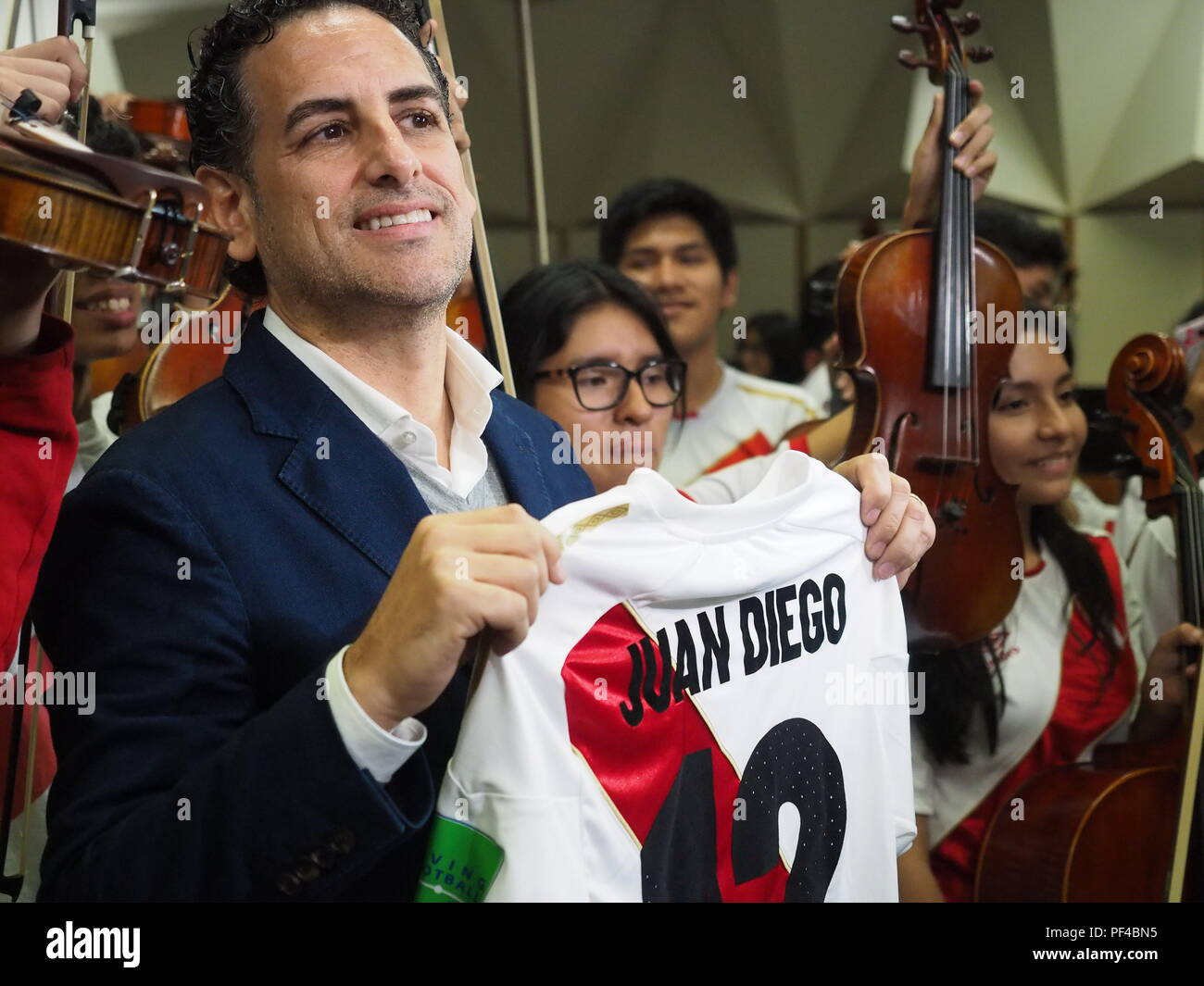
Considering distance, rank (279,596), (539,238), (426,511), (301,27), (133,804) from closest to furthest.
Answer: (133,804), (279,596), (426,511), (301,27), (539,238)

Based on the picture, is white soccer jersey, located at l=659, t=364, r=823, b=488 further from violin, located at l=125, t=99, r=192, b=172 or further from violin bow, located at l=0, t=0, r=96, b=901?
violin bow, located at l=0, t=0, r=96, b=901

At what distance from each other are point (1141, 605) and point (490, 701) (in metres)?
1.88

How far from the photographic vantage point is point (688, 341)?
3.27 meters

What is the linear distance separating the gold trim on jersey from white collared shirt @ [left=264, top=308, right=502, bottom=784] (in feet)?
0.75

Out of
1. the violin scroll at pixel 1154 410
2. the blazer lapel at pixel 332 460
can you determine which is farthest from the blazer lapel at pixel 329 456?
the violin scroll at pixel 1154 410

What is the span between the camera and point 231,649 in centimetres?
125

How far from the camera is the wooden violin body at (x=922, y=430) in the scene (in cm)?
216

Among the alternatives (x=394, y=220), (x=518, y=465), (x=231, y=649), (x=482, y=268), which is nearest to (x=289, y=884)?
(x=231, y=649)

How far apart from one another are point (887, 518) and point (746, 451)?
1.64 meters

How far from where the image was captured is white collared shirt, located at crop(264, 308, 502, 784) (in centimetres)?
112

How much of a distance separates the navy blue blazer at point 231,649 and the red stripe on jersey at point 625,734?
17 cm

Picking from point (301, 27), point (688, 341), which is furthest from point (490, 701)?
point (688, 341)

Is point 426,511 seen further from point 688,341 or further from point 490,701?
point 688,341

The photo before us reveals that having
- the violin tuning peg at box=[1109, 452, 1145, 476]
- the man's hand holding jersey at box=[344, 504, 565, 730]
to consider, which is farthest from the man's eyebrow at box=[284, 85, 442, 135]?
the violin tuning peg at box=[1109, 452, 1145, 476]
